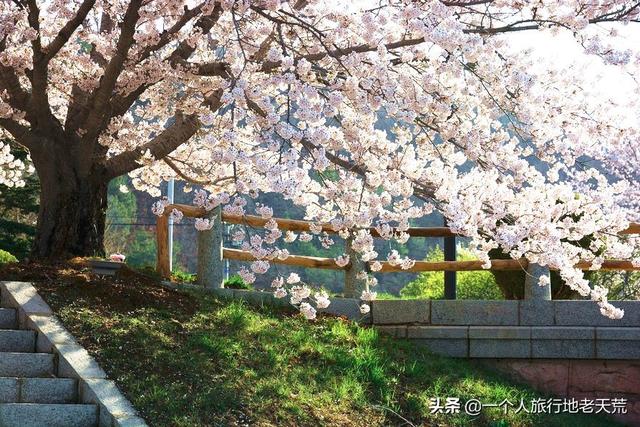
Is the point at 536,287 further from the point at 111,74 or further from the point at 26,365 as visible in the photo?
the point at 26,365

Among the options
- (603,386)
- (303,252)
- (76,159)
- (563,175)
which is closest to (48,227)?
(76,159)

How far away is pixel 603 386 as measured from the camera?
10023mm

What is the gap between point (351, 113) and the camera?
913 centimetres

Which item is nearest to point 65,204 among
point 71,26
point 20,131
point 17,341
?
point 20,131

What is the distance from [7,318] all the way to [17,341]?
535 millimetres

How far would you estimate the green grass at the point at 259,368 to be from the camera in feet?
23.8

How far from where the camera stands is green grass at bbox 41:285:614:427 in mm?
7258

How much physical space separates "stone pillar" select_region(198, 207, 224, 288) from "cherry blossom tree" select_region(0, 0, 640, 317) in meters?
0.83

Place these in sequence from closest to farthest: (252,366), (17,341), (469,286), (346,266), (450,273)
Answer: (17,341), (252,366), (346,266), (450,273), (469,286)

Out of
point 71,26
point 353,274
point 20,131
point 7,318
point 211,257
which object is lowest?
point 7,318

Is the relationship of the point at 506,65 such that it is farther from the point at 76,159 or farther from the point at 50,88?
the point at 50,88

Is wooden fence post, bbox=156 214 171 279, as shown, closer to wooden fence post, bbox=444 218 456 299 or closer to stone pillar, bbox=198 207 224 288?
stone pillar, bbox=198 207 224 288

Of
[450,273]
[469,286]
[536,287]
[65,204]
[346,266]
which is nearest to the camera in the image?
[65,204]

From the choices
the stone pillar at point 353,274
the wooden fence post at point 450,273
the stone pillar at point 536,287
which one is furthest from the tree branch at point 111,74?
the stone pillar at point 536,287
